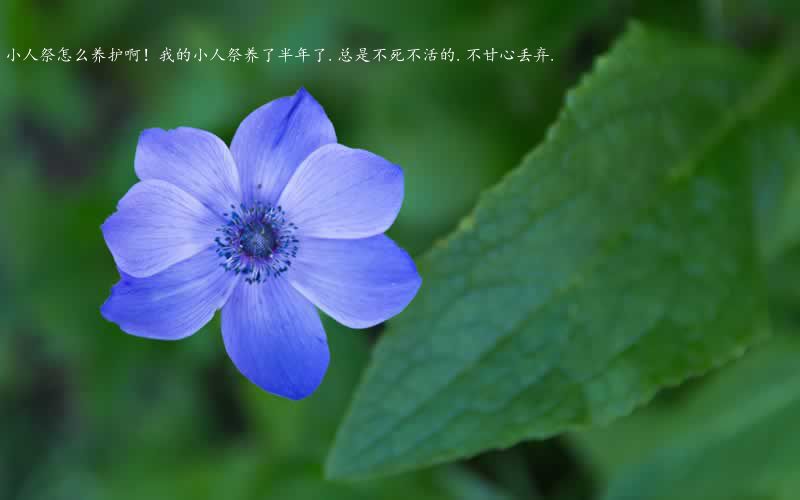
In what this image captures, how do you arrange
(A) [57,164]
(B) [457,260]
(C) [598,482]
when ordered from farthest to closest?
1. (A) [57,164]
2. (C) [598,482]
3. (B) [457,260]

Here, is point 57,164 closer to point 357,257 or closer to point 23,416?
point 23,416

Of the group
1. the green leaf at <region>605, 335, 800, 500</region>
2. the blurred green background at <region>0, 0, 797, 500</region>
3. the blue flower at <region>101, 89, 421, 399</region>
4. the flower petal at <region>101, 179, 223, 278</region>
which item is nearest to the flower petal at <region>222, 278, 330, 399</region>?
the blue flower at <region>101, 89, 421, 399</region>

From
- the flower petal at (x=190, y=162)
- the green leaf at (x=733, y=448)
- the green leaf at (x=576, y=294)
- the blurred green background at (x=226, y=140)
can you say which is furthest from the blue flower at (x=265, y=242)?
the green leaf at (x=733, y=448)

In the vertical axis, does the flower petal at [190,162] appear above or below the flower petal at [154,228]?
above

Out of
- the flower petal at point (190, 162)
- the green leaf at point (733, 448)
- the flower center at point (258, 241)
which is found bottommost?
the green leaf at point (733, 448)

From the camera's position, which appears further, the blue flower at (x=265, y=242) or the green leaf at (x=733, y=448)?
the green leaf at (x=733, y=448)

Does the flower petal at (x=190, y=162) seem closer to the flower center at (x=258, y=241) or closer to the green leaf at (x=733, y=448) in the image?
the flower center at (x=258, y=241)

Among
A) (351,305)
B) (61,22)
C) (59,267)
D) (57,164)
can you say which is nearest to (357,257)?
(351,305)

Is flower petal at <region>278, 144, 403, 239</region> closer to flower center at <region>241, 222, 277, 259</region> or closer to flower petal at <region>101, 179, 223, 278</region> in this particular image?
flower center at <region>241, 222, 277, 259</region>
